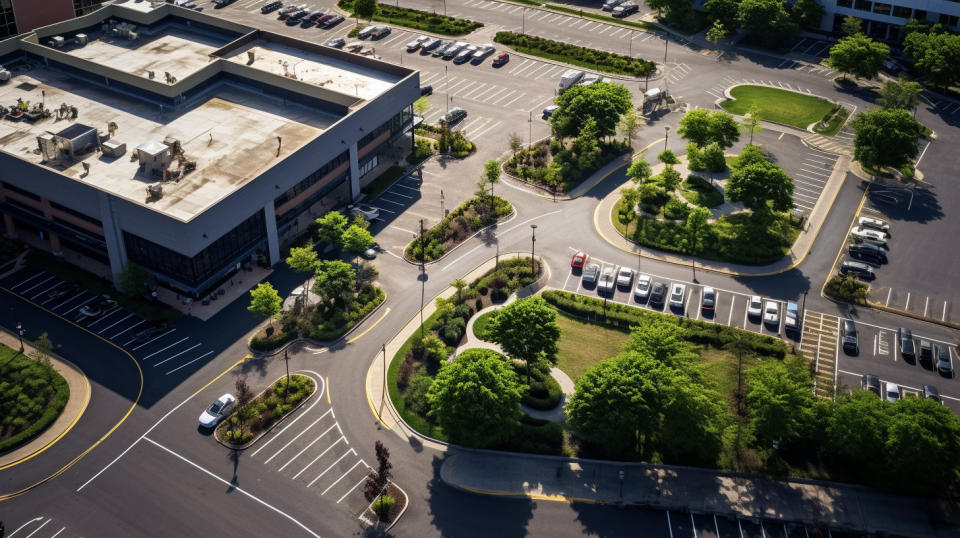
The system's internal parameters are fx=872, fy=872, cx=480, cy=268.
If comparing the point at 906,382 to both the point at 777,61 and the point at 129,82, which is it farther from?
the point at 129,82

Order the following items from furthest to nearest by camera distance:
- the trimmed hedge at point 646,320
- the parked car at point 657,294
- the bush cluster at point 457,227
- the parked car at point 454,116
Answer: the parked car at point 454,116, the bush cluster at point 457,227, the parked car at point 657,294, the trimmed hedge at point 646,320

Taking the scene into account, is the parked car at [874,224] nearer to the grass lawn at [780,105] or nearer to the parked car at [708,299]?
the parked car at [708,299]

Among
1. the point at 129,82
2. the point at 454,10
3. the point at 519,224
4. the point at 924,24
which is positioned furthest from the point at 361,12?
the point at 924,24

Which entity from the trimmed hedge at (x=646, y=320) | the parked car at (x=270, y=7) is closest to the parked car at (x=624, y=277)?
the trimmed hedge at (x=646, y=320)

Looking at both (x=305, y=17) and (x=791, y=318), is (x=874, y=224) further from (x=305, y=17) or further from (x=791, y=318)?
(x=305, y=17)

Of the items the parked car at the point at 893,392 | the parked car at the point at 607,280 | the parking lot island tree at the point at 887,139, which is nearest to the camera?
the parked car at the point at 893,392

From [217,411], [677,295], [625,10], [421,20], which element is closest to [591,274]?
[677,295]
